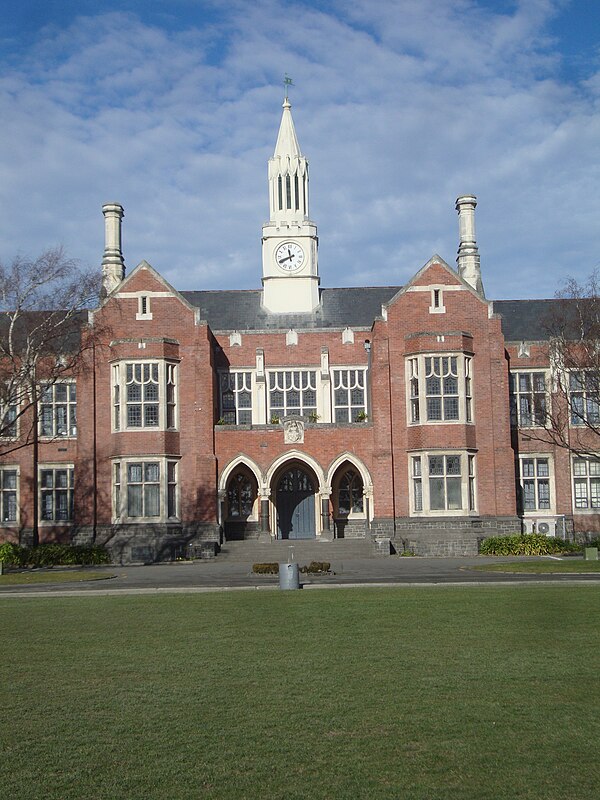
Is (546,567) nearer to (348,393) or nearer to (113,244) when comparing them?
(348,393)

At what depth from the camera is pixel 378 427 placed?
136ft

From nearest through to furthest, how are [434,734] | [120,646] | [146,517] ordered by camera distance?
[434,734], [120,646], [146,517]

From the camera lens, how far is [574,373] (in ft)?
125

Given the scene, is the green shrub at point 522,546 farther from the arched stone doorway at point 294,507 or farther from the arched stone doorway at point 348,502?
the arched stone doorway at point 294,507

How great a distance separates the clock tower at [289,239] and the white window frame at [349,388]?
419cm

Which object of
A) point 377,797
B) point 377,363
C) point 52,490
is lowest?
point 377,797

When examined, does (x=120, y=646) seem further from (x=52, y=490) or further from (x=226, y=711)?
(x=52, y=490)

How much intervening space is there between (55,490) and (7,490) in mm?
2086

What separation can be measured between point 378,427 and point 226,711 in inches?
1207

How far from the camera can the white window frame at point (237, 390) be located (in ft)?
149

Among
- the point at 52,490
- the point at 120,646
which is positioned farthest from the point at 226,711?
the point at 52,490

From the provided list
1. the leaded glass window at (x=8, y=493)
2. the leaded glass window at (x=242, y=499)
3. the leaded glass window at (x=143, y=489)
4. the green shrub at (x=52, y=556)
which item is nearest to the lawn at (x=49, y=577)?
the green shrub at (x=52, y=556)

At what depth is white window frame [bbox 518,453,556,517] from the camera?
44.2 m

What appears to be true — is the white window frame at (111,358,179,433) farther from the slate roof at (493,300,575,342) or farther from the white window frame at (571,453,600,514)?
the white window frame at (571,453,600,514)
